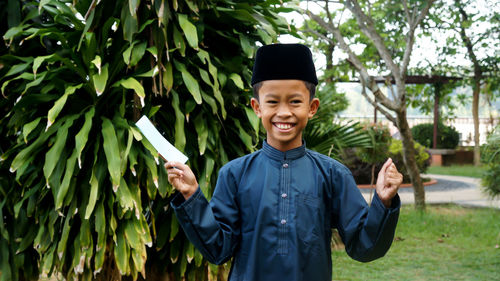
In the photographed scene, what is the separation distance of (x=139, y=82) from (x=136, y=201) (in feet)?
2.33

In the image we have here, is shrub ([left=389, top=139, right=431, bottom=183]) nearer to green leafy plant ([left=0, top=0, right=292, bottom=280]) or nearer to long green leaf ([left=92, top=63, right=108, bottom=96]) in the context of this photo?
green leafy plant ([left=0, top=0, right=292, bottom=280])

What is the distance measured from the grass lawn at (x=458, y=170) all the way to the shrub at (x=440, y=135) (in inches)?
49.0

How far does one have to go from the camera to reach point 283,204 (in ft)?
6.19

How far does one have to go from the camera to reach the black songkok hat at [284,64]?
1.87m

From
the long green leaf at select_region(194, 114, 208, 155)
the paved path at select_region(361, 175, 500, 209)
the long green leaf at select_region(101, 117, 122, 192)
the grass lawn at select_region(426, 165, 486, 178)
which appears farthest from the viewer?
the grass lawn at select_region(426, 165, 486, 178)

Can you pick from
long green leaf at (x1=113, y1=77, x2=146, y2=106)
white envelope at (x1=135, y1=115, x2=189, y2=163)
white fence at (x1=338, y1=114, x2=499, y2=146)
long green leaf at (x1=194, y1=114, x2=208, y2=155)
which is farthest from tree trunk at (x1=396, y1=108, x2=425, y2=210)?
white envelope at (x1=135, y1=115, x2=189, y2=163)

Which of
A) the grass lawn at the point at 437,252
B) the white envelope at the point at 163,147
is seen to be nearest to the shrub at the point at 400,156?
the grass lawn at the point at 437,252

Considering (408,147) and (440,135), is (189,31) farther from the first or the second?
(440,135)

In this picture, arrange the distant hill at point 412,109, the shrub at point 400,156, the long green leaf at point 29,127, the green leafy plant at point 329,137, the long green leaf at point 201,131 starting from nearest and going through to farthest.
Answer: the long green leaf at point 29,127
the long green leaf at point 201,131
the green leafy plant at point 329,137
the shrub at point 400,156
the distant hill at point 412,109

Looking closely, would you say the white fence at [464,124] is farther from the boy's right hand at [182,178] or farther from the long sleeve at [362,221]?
the boy's right hand at [182,178]

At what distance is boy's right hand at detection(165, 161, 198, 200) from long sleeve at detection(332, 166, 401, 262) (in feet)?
1.69

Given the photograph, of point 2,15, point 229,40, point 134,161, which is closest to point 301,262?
point 134,161

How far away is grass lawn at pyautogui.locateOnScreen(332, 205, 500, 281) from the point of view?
582cm

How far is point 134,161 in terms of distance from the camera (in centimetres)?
315
